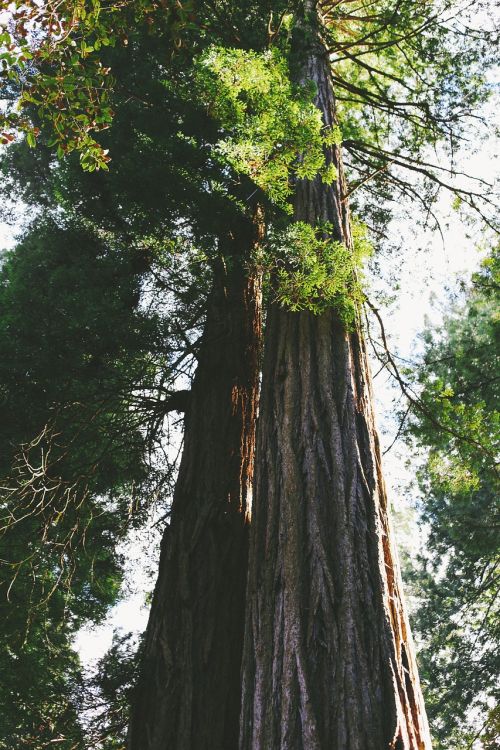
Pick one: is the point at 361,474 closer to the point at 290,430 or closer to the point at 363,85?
the point at 290,430

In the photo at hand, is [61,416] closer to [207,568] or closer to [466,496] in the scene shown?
[207,568]

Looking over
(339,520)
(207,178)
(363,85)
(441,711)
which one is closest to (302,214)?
(207,178)

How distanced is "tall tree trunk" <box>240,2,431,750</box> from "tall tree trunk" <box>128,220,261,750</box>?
639mm

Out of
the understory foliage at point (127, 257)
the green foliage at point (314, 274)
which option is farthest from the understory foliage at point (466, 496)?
the green foliage at point (314, 274)

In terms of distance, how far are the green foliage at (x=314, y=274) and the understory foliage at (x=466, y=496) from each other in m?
1.37

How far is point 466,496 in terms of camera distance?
16.0ft

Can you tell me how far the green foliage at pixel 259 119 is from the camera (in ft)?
10.5

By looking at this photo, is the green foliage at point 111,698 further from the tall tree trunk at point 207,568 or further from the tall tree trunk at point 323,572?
the tall tree trunk at point 323,572

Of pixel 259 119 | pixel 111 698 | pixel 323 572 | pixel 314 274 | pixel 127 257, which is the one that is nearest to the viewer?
pixel 323 572

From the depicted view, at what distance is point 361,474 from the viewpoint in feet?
8.40

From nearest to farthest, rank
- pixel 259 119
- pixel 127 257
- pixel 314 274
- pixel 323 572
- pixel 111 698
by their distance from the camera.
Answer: pixel 323 572 < pixel 314 274 < pixel 259 119 < pixel 111 698 < pixel 127 257

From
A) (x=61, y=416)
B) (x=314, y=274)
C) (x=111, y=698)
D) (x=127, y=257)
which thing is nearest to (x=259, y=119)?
(x=314, y=274)

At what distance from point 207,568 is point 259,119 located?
107 inches

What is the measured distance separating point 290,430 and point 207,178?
1.93 metres
